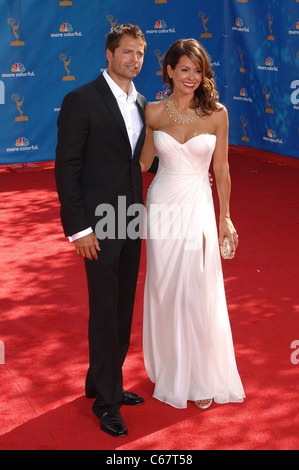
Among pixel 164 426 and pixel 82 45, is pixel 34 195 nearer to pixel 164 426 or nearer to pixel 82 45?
pixel 82 45

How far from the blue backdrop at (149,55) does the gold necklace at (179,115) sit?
7386 millimetres

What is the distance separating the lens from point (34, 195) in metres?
9.77

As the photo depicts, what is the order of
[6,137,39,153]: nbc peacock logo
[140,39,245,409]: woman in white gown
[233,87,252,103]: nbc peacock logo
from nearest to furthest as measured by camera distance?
[140,39,245,409]: woman in white gown, [6,137,39,153]: nbc peacock logo, [233,87,252,103]: nbc peacock logo

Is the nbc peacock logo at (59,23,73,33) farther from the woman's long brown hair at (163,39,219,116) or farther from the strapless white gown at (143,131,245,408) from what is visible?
the strapless white gown at (143,131,245,408)

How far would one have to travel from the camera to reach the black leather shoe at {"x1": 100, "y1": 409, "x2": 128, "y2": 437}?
3943 mm

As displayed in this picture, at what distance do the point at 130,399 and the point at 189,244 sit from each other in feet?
3.25

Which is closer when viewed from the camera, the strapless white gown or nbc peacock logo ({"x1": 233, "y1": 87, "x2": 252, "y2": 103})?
the strapless white gown

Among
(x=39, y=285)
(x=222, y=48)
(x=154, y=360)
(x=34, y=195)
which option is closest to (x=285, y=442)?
(x=154, y=360)

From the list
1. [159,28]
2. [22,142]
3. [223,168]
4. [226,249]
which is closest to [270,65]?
[159,28]

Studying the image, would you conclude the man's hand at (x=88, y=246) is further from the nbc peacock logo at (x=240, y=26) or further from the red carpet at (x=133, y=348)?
the nbc peacock logo at (x=240, y=26)

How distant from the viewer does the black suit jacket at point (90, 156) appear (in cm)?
370

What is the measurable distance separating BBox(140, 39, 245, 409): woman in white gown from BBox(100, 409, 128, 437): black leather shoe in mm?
434

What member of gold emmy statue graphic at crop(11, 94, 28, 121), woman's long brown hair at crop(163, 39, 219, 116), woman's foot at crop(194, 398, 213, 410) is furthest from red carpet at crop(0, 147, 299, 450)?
gold emmy statue graphic at crop(11, 94, 28, 121)

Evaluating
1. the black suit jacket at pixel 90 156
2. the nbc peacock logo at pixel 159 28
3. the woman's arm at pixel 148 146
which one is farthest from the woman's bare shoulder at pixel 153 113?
the nbc peacock logo at pixel 159 28
